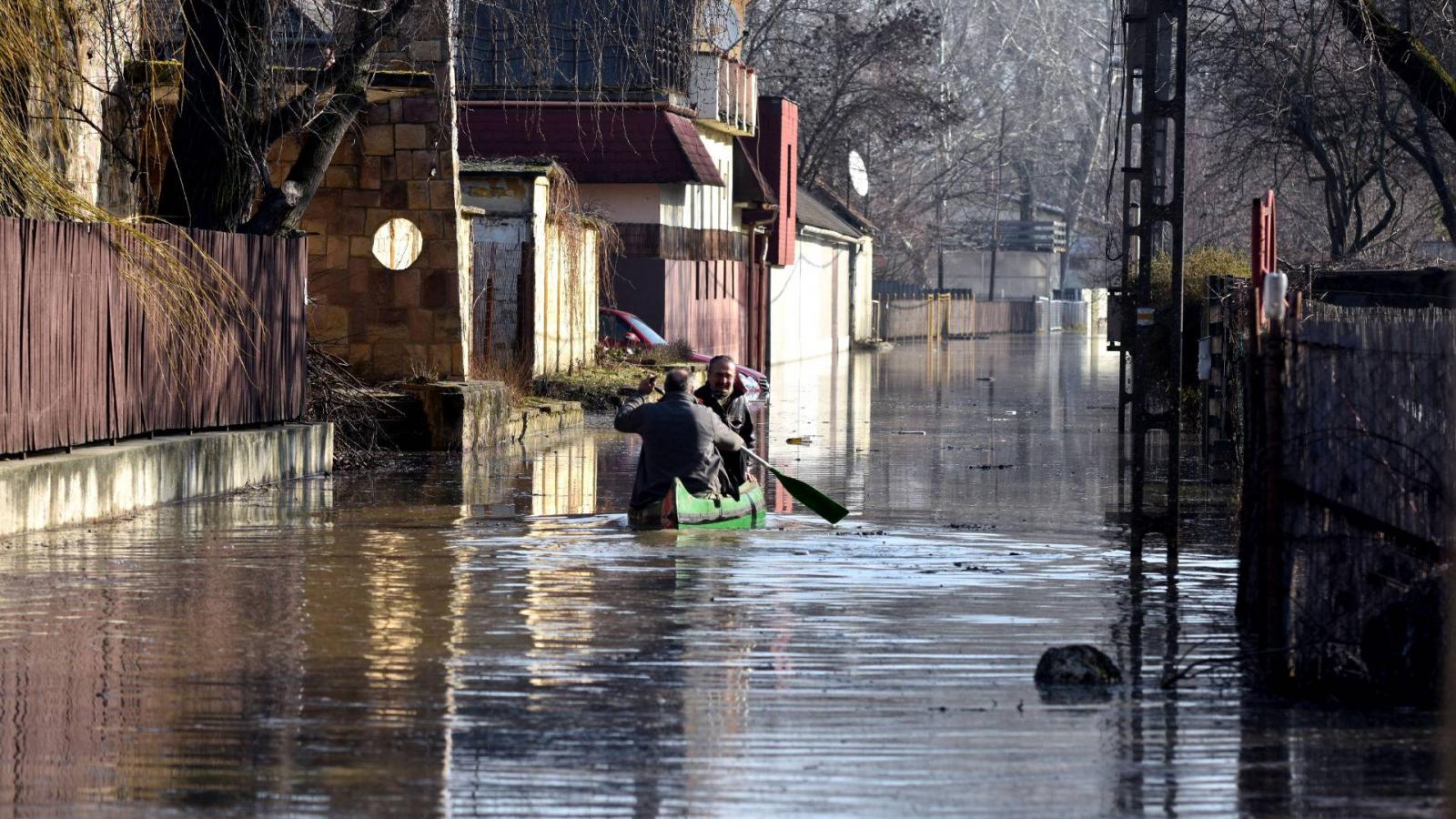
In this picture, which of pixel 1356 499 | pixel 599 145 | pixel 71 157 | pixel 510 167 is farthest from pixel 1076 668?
pixel 599 145

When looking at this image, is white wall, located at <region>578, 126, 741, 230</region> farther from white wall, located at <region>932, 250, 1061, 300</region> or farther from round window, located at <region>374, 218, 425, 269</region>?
white wall, located at <region>932, 250, 1061, 300</region>

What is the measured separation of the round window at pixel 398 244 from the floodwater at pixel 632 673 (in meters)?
8.08

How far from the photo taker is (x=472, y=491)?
64.4 feet

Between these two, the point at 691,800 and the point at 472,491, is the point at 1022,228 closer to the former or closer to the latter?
the point at 472,491

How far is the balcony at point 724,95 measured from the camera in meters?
45.0

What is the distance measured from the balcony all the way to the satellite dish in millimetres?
22182

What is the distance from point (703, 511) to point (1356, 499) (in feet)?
20.9

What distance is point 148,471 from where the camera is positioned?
56.3ft

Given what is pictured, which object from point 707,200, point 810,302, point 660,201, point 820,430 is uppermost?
point 707,200

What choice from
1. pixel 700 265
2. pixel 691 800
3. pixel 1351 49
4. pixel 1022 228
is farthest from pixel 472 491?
pixel 1022 228

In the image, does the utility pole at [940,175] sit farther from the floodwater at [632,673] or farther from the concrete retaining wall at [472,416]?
the floodwater at [632,673]

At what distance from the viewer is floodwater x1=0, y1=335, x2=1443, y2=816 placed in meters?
7.79

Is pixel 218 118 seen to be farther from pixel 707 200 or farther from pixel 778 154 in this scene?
pixel 778 154

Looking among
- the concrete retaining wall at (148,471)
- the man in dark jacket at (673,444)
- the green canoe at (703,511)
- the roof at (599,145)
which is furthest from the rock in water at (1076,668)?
the roof at (599,145)
